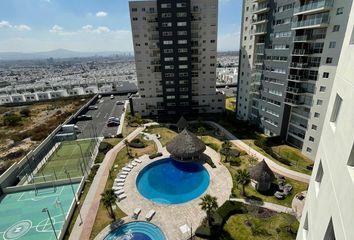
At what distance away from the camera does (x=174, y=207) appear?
3359 cm

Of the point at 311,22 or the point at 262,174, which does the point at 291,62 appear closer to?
the point at 311,22

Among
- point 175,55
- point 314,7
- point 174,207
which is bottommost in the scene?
point 174,207

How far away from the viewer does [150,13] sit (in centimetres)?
6631

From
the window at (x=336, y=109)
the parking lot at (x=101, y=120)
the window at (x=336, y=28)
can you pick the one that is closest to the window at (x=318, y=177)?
the window at (x=336, y=109)

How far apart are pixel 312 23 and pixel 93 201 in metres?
51.9

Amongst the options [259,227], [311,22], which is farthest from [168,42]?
[259,227]

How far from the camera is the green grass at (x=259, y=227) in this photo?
91.2 feet

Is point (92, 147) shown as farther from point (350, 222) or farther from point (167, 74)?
point (350, 222)

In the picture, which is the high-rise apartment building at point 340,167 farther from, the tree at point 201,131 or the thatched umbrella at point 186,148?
the tree at point 201,131

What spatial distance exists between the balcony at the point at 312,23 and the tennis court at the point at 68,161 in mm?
53586

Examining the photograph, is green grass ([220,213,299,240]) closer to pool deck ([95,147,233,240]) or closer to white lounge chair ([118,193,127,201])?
pool deck ([95,147,233,240])

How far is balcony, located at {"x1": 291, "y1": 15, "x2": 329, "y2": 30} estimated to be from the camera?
3672 centimetres

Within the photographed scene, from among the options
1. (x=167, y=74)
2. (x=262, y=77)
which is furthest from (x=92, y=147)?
(x=262, y=77)

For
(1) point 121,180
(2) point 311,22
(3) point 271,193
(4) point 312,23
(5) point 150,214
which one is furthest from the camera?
(1) point 121,180
